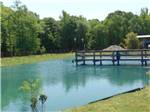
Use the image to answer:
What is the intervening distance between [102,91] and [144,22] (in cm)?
5031

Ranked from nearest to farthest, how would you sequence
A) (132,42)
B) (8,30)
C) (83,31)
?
(8,30) → (132,42) → (83,31)

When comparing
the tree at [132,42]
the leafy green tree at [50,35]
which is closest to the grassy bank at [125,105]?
the tree at [132,42]

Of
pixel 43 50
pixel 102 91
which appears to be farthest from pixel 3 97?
pixel 43 50

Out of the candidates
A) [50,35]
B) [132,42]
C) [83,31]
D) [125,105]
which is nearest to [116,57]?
[132,42]

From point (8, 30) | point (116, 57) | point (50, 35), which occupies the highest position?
point (8, 30)

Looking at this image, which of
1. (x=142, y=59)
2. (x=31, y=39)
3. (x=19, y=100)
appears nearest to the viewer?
(x=19, y=100)

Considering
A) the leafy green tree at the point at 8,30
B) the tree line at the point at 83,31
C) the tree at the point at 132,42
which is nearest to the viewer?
the leafy green tree at the point at 8,30

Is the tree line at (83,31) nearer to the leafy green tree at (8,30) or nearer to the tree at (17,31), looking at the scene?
the tree at (17,31)

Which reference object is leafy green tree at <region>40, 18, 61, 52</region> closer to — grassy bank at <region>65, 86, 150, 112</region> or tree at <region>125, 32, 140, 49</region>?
tree at <region>125, 32, 140, 49</region>

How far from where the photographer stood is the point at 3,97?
16922mm

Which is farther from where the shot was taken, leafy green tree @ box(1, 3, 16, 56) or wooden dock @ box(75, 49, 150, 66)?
leafy green tree @ box(1, 3, 16, 56)

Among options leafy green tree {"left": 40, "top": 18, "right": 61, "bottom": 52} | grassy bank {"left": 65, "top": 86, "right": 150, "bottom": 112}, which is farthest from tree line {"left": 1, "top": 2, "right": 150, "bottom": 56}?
grassy bank {"left": 65, "top": 86, "right": 150, "bottom": 112}

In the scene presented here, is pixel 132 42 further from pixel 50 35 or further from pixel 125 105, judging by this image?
pixel 125 105

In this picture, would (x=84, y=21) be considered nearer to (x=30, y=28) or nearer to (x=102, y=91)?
(x=30, y=28)
